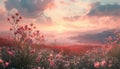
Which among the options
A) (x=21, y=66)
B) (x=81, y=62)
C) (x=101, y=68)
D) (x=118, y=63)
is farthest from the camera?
(x=81, y=62)

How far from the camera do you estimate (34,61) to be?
12.0m

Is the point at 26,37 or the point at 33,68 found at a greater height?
the point at 26,37

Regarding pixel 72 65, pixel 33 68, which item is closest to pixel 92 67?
pixel 72 65

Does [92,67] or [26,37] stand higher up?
[26,37]

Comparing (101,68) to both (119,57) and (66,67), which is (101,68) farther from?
(119,57)

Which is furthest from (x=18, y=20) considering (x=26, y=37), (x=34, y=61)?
(x=34, y=61)

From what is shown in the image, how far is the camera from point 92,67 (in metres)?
12.6

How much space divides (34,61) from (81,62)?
2427 mm

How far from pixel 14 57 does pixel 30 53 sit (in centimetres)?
65

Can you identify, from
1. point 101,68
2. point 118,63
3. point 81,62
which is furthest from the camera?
point 81,62

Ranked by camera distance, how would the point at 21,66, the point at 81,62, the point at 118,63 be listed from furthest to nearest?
the point at 81,62 < the point at 118,63 < the point at 21,66

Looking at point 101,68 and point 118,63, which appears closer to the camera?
point 101,68

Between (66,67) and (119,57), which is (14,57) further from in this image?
(119,57)

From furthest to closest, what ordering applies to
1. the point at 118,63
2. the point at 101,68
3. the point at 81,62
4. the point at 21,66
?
the point at 81,62 → the point at 118,63 → the point at 21,66 → the point at 101,68
